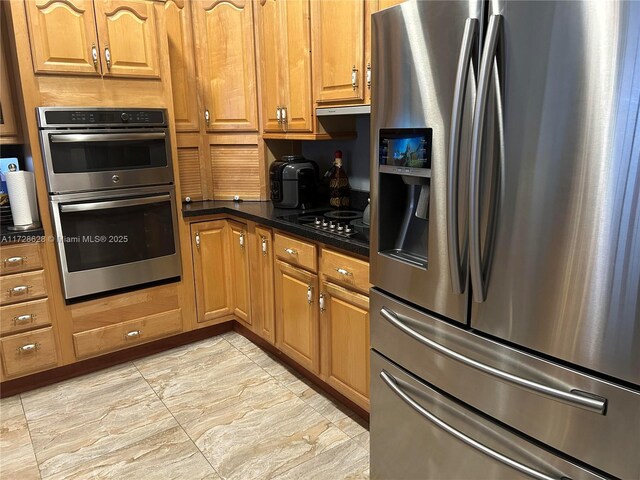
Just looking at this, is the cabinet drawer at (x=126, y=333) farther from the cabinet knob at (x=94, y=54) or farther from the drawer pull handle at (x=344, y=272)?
the cabinet knob at (x=94, y=54)

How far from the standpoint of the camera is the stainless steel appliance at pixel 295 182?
2.82 meters

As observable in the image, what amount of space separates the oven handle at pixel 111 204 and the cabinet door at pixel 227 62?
0.66 m

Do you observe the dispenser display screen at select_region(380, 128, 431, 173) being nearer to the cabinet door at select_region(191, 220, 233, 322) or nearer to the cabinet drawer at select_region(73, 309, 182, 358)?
the cabinet door at select_region(191, 220, 233, 322)

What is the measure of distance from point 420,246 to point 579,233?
581 millimetres

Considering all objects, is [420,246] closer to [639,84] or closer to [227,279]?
[639,84]

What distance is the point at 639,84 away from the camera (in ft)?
2.95

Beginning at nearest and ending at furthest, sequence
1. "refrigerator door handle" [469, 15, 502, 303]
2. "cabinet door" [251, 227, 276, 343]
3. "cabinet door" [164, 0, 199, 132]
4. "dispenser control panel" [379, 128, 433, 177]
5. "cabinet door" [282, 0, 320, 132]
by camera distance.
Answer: "refrigerator door handle" [469, 15, 502, 303]
"dispenser control panel" [379, 128, 433, 177]
"cabinet door" [282, 0, 320, 132]
"cabinet door" [251, 227, 276, 343]
"cabinet door" [164, 0, 199, 132]

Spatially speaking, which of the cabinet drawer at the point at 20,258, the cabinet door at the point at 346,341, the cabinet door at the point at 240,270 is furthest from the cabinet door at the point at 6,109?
the cabinet door at the point at 346,341

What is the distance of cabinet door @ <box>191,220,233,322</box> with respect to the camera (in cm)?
301

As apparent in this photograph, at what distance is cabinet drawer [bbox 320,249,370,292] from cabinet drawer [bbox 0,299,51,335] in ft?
5.11

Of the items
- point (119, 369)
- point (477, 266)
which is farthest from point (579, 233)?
point (119, 369)

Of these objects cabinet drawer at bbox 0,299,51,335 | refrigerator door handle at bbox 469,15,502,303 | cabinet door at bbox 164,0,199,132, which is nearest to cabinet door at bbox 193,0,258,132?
cabinet door at bbox 164,0,199,132

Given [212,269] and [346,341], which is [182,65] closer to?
[212,269]

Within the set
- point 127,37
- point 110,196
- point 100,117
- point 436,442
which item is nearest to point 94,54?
point 127,37
